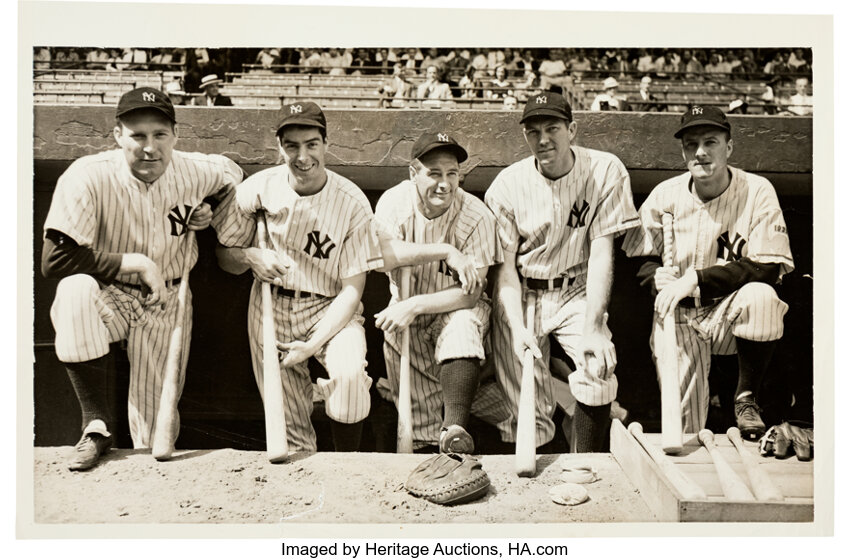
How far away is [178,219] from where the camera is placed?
5.28m

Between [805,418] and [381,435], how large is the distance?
7.81 feet

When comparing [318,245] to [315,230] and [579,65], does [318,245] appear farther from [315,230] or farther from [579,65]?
[579,65]

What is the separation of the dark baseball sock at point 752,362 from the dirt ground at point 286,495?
92cm

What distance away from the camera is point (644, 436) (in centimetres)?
527

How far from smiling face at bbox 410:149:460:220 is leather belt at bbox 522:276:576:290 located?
633 millimetres

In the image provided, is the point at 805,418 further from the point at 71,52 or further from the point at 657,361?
the point at 71,52

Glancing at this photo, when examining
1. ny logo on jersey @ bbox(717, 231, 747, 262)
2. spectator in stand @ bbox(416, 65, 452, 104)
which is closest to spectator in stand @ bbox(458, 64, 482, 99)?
spectator in stand @ bbox(416, 65, 452, 104)

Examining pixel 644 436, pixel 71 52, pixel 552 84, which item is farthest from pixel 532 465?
pixel 71 52

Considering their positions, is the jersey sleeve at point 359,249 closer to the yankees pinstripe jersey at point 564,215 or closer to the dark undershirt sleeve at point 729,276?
the yankees pinstripe jersey at point 564,215

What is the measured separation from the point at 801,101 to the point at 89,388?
428cm

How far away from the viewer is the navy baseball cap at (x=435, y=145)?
17.2ft

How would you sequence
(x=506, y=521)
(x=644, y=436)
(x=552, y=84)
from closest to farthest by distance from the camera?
1. (x=506, y=521)
2. (x=644, y=436)
3. (x=552, y=84)

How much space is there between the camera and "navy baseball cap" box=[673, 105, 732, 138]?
5.43 m

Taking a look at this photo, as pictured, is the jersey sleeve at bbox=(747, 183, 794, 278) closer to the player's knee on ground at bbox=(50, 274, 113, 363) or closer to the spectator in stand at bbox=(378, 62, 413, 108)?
the spectator in stand at bbox=(378, 62, 413, 108)
